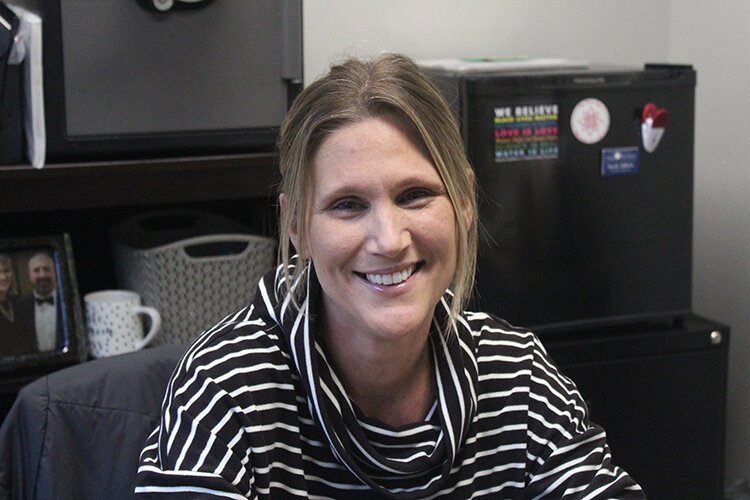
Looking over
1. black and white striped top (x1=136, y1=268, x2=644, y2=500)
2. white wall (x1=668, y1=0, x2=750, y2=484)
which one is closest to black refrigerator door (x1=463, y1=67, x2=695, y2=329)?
white wall (x1=668, y1=0, x2=750, y2=484)

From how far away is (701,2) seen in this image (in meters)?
2.62

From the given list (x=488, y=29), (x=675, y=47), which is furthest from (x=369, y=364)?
(x=675, y=47)

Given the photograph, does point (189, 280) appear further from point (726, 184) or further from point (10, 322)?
point (726, 184)

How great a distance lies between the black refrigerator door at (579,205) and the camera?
210cm

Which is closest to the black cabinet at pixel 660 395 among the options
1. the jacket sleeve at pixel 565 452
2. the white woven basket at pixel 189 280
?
the white woven basket at pixel 189 280

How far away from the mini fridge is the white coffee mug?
0.66 metres

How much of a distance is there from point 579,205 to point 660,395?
440mm

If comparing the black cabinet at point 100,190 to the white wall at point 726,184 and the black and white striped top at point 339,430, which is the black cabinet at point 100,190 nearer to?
the black and white striped top at point 339,430

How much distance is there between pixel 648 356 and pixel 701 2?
0.94m

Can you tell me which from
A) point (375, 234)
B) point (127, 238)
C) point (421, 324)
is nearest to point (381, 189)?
point (375, 234)

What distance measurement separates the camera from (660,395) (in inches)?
88.0

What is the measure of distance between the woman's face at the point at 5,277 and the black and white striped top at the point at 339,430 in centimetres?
86

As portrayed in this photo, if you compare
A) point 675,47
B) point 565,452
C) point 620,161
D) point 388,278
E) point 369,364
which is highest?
point 675,47

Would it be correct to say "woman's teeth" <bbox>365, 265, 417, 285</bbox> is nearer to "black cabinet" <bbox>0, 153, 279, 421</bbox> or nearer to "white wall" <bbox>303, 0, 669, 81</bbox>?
"black cabinet" <bbox>0, 153, 279, 421</bbox>
